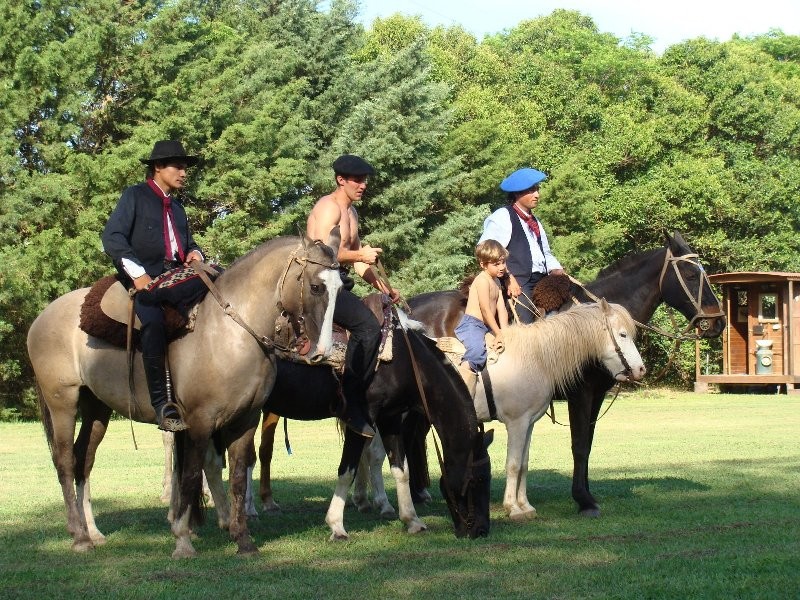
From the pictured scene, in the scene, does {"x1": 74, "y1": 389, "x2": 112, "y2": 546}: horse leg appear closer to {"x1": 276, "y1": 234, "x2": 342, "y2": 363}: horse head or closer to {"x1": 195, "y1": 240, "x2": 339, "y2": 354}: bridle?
{"x1": 195, "y1": 240, "x2": 339, "y2": 354}: bridle

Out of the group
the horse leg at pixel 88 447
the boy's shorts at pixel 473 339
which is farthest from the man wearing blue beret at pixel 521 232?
the horse leg at pixel 88 447

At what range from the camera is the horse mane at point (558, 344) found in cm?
1032

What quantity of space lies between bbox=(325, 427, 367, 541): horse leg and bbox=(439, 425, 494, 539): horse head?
76cm

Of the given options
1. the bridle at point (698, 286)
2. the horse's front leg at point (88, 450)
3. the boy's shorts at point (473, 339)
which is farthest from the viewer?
the bridle at point (698, 286)

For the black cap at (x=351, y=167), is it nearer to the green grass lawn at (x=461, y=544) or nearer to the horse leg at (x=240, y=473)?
the horse leg at (x=240, y=473)

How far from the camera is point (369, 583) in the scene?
705 cm

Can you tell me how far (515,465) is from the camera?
10141 millimetres

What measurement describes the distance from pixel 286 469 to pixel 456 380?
6765 mm

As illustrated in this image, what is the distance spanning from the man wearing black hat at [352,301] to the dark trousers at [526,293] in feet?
6.21

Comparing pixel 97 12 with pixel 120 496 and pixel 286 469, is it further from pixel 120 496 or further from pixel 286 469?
pixel 120 496

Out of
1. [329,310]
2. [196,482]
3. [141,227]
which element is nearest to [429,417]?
[329,310]

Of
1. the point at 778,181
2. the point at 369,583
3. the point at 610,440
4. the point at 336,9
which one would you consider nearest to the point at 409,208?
the point at 336,9

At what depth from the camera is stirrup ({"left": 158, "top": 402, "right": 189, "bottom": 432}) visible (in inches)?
325

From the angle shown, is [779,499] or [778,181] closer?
[779,499]
